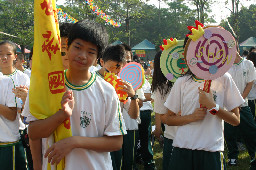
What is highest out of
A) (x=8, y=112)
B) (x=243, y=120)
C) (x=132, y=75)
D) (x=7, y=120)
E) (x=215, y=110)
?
(x=132, y=75)

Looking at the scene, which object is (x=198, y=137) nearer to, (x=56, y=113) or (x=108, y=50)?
(x=56, y=113)

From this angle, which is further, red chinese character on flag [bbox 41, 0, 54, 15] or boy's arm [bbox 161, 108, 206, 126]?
boy's arm [bbox 161, 108, 206, 126]

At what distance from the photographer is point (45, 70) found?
4.97ft

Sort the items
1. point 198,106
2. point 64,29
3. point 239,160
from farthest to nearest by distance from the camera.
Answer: point 239,160 → point 198,106 → point 64,29

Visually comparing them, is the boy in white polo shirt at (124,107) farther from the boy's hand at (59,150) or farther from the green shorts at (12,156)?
the boy's hand at (59,150)

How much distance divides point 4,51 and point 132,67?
1.53m

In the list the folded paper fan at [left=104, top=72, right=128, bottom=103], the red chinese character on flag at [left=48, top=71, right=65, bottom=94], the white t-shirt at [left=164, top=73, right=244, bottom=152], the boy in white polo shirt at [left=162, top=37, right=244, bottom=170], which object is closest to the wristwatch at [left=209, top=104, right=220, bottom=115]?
the boy in white polo shirt at [left=162, top=37, right=244, bottom=170]

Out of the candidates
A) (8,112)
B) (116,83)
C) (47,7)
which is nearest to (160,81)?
(116,83)

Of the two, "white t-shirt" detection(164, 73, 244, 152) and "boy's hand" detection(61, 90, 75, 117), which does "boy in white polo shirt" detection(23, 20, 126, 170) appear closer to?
"boy's hand" detection(61, 90, 75, 117)

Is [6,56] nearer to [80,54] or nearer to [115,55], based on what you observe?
[115,55]

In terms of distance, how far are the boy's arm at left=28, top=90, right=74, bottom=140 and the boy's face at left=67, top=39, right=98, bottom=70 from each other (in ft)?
0.62

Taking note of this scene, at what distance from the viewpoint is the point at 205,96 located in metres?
2.18

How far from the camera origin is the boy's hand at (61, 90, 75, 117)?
149 cm

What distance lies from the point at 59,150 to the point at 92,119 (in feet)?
0.87
